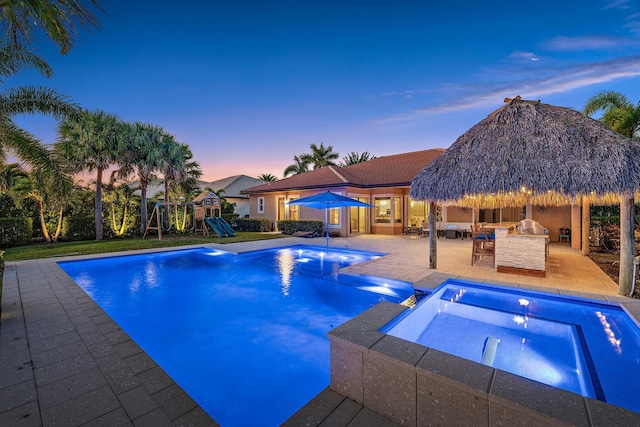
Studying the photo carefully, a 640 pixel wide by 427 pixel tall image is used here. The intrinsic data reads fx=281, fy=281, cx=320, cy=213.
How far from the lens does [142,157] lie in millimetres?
18438

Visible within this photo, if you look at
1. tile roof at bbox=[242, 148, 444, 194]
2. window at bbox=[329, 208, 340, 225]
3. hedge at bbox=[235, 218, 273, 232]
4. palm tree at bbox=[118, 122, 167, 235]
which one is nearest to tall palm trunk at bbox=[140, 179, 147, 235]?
palm tree at bbox=[118, 122, 167, 235]

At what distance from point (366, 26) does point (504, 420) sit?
13.1 meters

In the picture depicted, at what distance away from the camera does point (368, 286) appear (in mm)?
7391

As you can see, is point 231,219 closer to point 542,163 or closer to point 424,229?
point 424,229

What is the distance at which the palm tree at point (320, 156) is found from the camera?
3556 centimetres

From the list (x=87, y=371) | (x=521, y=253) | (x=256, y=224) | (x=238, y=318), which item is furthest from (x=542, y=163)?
(x=256, y=224)

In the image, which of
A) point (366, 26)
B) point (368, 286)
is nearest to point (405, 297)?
point (368, 286)

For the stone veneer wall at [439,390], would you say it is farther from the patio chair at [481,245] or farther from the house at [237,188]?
the house at [237,188]

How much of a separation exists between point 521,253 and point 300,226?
41.4ft

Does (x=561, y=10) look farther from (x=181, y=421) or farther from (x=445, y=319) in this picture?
(x=181, y=421)

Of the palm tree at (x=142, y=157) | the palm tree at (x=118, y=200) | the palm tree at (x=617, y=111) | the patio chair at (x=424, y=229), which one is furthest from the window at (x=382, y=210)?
the palm tree at (x=118, y=200)

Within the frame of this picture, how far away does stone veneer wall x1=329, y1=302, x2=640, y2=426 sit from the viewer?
1738 millimetres

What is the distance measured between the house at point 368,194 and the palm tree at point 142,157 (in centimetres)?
743

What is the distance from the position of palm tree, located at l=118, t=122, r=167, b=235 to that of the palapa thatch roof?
17436 millimetres
